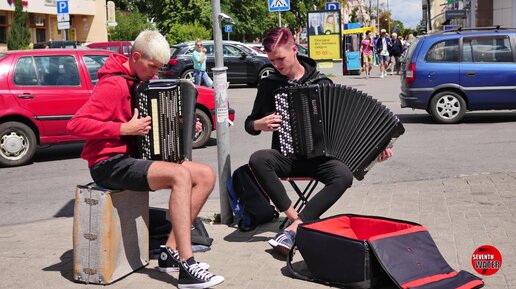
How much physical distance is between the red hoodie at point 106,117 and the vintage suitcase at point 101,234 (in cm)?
28

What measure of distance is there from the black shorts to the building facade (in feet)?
118

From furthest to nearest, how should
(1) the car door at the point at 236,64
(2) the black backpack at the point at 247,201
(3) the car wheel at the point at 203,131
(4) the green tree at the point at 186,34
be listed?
(4) the green tree at the point at 186,34
(1) the car door at the point at 236,64
(3) the car wheel at the point at 203,131
(2) the black backpack at the point at 247,201

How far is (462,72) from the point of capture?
44.9 feet

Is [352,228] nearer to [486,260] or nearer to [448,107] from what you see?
[486,260]

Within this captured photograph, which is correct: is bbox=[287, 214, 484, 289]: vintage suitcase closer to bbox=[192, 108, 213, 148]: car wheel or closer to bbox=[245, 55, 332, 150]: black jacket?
bbox=[245, 55, 332, 150]: black jacket

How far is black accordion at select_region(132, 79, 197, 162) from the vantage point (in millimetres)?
4965

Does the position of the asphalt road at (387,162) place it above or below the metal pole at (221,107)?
below

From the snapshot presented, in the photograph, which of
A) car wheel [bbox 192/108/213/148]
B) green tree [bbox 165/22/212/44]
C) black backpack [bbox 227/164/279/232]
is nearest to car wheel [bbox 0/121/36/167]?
car wheel [bbox 192/108/213/148]

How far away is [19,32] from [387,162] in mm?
36062

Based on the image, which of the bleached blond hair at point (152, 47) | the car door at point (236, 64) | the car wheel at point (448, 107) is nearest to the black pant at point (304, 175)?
the bleached blond hair at point (152, 47)

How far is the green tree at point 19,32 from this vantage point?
136 ft

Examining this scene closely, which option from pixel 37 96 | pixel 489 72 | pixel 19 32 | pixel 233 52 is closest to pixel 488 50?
pixel 489 72

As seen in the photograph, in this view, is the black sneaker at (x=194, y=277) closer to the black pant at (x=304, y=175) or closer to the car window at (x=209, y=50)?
the black pant at (x=304, y=175)

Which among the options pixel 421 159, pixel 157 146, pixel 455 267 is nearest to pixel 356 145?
pixel 455 267
